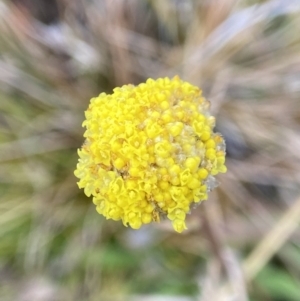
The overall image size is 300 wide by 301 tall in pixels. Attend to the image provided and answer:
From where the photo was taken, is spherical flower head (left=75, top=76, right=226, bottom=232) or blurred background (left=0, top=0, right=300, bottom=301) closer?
spherical flower head (left=75, top=76, right=226, bottom=232)

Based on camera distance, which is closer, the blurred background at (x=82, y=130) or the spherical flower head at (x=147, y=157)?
the spherical flower head at (x=147, y=157)

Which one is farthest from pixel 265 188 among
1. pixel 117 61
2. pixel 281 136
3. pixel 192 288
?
pixel 117 61

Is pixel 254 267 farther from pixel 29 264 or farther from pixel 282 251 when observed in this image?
pixel 29 264

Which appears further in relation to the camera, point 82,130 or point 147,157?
point 82,130
